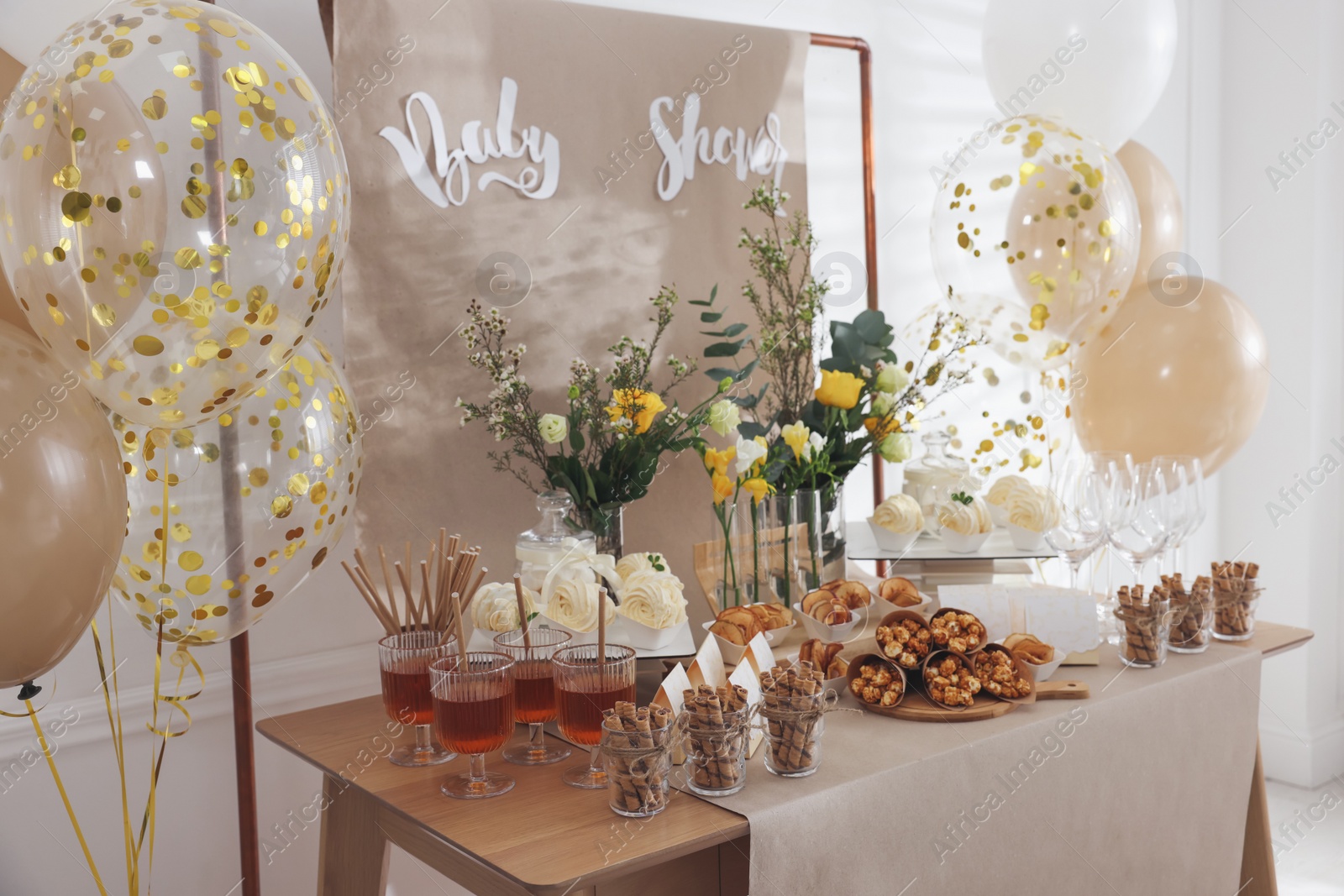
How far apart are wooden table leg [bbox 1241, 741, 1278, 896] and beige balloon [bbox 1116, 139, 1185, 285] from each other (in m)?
1.09

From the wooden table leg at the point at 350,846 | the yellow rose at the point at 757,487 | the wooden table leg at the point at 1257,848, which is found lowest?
the wooden table leg at the point at 1257,848

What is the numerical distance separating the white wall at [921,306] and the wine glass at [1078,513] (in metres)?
0.89

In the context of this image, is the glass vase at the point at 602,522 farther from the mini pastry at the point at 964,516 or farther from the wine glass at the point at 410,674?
the mini pastry at the point at 964,516

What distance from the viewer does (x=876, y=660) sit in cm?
159

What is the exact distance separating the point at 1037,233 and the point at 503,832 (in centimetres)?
153

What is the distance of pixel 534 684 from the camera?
1.40 metres

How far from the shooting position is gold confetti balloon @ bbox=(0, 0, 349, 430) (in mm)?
1008

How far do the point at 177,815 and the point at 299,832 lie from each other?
8.4 inches

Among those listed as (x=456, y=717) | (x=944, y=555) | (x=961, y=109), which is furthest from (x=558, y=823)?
(x=961, y=109)

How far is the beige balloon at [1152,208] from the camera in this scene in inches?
93.6

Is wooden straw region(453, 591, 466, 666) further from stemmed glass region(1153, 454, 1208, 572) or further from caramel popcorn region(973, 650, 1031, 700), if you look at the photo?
stemmed glass region(1153, 454, 1208, 572)

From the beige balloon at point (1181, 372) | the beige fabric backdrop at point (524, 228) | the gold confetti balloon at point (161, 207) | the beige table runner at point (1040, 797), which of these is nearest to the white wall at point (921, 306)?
the beige fabric backdrop at point (524, 228)

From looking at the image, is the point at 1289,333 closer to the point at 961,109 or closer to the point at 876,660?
the point at 961,109

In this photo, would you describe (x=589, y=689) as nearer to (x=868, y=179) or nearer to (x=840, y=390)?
(x=840, y=390)
